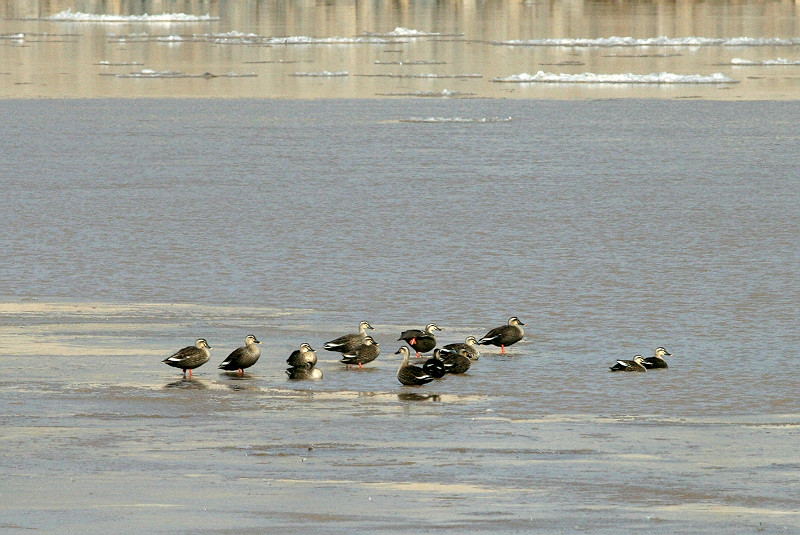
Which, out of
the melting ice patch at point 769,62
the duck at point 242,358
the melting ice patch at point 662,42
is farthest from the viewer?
the melting ice patch at point 662,42

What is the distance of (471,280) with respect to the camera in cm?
1541

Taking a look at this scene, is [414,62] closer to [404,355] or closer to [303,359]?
[404,355]

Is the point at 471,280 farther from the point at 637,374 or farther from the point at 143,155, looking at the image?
the point at 143,155

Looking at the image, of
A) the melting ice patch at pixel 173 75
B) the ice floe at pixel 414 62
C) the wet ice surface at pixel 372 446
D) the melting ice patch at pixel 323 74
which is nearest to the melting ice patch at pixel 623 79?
the melting ice patch at pixel 323 74

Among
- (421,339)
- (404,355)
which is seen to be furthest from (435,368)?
(421,339)

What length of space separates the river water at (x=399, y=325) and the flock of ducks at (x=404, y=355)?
5.8 inches

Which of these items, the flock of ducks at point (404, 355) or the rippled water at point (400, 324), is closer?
the rippled water at point (400, 324)

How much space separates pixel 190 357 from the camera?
11.2 m

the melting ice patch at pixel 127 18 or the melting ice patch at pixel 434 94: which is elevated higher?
the melting ice patch at pixel 127 18

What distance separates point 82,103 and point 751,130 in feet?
52.8

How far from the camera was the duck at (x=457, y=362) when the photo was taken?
37.9ft

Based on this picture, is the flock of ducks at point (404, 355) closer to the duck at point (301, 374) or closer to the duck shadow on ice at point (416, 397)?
the duck at point (301, 374)

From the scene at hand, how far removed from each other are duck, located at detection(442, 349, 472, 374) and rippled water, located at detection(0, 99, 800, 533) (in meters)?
0.19

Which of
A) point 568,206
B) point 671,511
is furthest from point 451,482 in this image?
point 568,206
